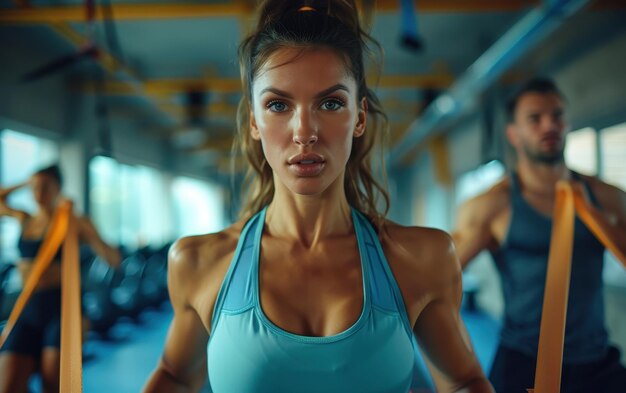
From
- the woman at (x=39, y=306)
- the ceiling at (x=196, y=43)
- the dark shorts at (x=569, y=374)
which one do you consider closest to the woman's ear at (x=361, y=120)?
the dark shorts at (x=569, y=374)

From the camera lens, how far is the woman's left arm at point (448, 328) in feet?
2.63

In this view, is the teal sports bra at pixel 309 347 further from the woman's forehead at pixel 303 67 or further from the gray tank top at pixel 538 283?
the gray tank top at pixel 538 283

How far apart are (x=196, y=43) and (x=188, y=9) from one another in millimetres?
1642

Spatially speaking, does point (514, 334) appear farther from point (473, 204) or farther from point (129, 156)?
point (129, 156)

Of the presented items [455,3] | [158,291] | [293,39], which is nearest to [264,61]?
[293,39]

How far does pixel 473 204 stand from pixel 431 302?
0.95 m

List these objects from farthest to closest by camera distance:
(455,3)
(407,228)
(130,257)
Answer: (130,257) < (455,3) < (407,228)

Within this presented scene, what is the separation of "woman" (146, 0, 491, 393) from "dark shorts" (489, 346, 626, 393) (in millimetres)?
127

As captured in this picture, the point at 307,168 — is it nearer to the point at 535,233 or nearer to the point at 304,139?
the point at 304,139

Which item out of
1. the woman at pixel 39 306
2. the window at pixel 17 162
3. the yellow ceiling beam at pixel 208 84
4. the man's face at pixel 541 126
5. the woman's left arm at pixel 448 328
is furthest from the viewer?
the yellow ceiling beam at pixel 208 84

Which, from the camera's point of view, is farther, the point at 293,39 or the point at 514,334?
Answer: the point at 514,334

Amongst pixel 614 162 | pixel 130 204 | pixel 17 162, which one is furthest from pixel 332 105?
pixel 130 204

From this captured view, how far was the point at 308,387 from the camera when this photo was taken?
711mm

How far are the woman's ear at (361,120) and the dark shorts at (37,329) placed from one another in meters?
1.56
